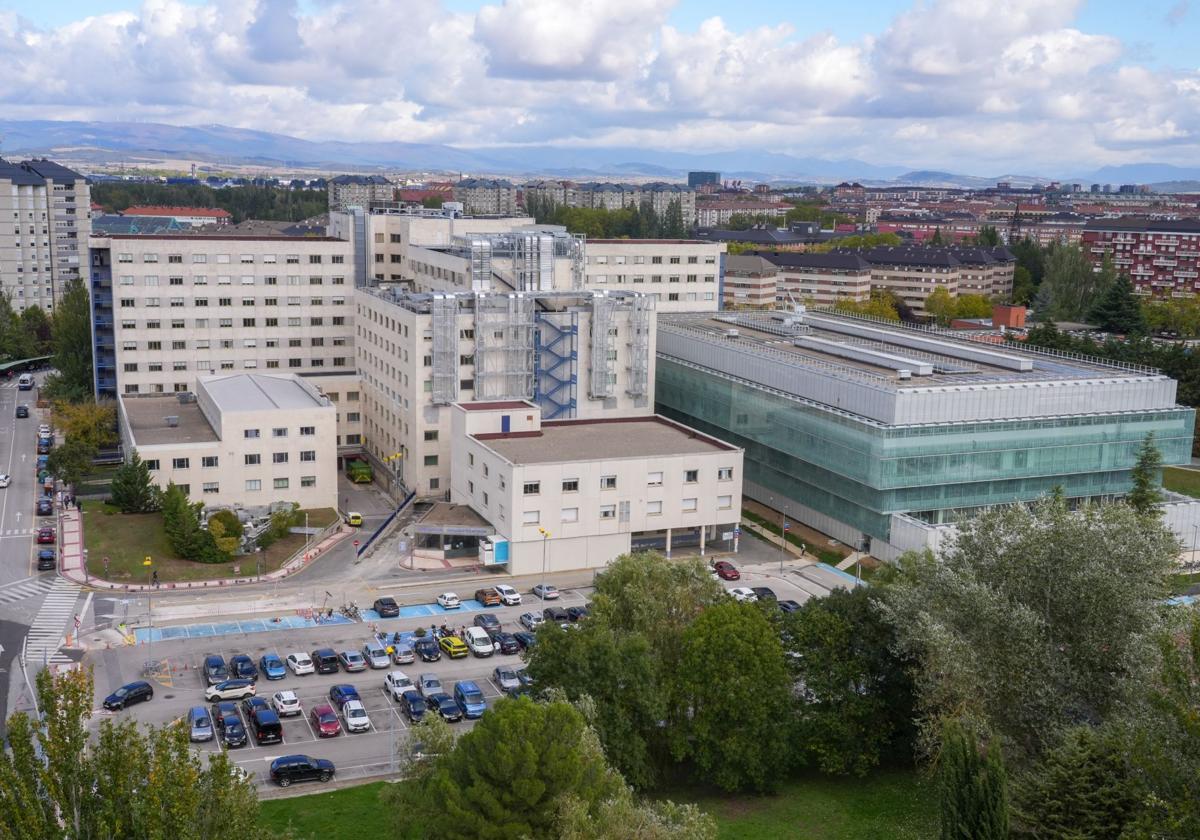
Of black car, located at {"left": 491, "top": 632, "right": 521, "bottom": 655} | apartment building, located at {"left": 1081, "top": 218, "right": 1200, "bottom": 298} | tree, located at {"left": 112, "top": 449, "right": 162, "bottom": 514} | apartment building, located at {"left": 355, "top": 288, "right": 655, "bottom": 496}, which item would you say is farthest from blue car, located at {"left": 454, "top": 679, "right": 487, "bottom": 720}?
apartment building, located at {"left": 1081, "top": 218, "right": 1200, "bottom": 298}

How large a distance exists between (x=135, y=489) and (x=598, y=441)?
86.0 feet

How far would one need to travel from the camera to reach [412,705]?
1802 inches

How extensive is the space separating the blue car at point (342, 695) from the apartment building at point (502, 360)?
2847 cm

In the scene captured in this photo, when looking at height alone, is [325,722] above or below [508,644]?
below

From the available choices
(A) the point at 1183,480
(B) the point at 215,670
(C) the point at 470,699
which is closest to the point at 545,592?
(C) the point at 470,699

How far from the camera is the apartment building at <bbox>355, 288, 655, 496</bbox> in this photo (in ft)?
242

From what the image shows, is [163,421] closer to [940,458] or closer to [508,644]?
[508,644]

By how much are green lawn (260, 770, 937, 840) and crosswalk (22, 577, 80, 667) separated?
16.8 m

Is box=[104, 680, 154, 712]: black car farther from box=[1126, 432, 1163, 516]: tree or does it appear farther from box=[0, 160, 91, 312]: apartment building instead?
box=[0, 160, 91, 312]: apartment building

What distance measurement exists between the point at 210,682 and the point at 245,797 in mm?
23794

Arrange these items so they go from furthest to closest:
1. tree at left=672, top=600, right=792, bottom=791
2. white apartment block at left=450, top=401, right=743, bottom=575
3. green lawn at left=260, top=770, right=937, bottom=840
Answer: white apartment block at left=450, top=401, right=743, bottom=575
tree at left=672, top=600, right=792, bottom=791
green lawn at left=260, top=770, right=937, bottom=840

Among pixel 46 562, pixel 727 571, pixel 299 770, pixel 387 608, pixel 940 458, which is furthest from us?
pixel 940 458

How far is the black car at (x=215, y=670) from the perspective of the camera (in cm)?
4809

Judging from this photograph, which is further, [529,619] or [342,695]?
[529,619]
